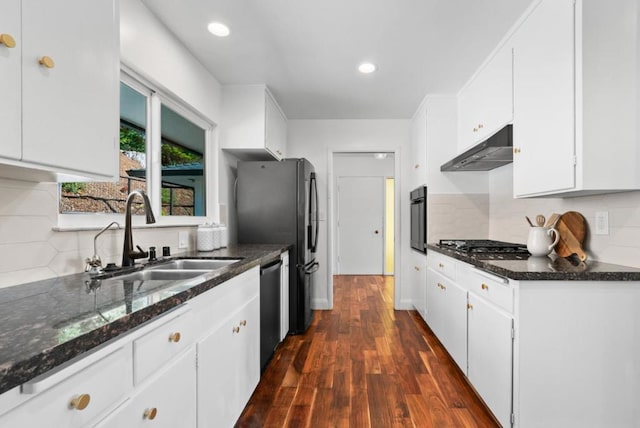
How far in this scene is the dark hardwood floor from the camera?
188 centimetres

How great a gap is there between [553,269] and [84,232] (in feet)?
7.44

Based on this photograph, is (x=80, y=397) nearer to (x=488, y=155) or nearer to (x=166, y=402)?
(x=166, y=402)

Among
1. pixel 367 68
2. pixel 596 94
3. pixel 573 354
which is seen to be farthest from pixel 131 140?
pixel 573 354

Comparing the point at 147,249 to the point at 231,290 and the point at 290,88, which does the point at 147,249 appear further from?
the point at 290,88

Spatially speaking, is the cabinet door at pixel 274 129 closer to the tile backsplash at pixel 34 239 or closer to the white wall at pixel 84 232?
the white wall at pixel 84 232

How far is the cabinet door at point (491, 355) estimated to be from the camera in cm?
162

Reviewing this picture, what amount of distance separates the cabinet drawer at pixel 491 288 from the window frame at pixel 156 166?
1.90 m

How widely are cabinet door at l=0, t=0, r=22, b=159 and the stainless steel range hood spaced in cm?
244

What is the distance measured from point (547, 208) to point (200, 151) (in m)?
2.83

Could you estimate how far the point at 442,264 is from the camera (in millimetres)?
2799

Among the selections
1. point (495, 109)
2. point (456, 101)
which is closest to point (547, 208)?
point (495, 109)

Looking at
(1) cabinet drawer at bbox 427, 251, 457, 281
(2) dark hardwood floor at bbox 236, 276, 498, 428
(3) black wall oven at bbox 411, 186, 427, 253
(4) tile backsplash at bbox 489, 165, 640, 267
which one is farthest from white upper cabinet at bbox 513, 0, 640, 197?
(3) black wall oven at bbox 411, 186, 427, 253

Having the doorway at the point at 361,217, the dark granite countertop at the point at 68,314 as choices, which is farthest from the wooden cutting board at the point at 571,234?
the doorway at the point at 361,217

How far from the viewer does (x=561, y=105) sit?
5.54ft
